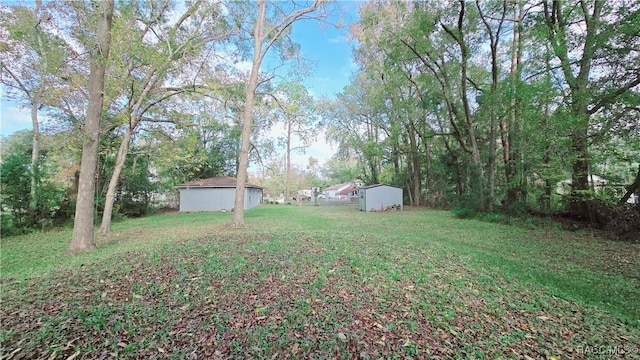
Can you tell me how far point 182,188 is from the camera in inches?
731

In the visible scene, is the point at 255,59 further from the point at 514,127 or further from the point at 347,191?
the point at 347,191

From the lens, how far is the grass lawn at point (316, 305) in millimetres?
2084

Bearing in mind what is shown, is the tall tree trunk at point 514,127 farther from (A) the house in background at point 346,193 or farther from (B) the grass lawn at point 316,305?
(A) the house in background at point 346,193

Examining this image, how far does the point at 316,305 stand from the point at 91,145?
6067 millimetres

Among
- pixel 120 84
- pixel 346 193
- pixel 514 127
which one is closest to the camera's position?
pixel 120 84

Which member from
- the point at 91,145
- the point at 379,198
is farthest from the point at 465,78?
the point at 91,145

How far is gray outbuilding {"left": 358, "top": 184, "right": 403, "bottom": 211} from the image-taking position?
1709 centimetres

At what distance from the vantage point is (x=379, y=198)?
1736 cm

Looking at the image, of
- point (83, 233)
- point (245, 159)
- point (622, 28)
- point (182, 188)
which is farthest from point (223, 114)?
point (622, 28)

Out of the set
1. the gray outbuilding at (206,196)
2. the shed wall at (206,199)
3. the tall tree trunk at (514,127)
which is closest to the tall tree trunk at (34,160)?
the gray outbuilding at (206,196)

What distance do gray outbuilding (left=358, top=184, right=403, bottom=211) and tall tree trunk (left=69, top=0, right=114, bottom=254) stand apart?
14.3 meters

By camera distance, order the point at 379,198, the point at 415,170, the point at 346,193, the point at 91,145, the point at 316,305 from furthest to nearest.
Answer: the point at 346,193
the point at 415,170
the point at 379,198
the point at 91,145
the point at 316,305

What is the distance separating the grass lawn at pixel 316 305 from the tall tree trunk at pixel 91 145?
2.77 feet

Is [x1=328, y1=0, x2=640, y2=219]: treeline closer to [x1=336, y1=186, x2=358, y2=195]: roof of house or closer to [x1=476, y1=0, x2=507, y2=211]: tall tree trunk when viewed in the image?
[x1=476, y1=0, x2=507, y2=211]: tall tree trunk
